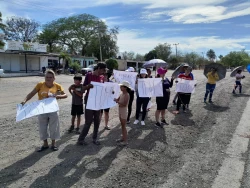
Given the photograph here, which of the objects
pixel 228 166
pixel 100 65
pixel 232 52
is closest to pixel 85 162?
pixel 100 65

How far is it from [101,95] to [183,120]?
3.97m

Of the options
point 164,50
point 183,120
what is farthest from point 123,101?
point 164,50

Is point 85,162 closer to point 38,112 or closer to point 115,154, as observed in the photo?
point 115,154

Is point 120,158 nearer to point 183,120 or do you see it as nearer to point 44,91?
point 44,91

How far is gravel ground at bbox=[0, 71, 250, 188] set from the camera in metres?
4.11

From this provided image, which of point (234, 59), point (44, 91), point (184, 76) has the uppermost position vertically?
point (234, 59)

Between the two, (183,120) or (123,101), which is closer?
(123,101)

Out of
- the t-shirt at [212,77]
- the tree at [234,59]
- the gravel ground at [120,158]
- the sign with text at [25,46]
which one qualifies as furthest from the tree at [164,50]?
the gravel ground at [120,158]

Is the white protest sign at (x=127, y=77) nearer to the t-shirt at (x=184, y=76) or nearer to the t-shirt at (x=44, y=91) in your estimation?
the t-shirt at (x=184, y=76)

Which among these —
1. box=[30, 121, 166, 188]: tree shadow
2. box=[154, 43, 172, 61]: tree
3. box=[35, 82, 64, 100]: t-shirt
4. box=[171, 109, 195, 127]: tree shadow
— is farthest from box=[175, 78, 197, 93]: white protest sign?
box=[154, 43, 172, 61]: tree

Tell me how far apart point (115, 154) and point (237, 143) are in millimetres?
3290

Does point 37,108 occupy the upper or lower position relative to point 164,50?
lower

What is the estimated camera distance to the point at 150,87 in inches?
278

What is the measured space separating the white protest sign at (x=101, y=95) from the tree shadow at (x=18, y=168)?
54.5 inches
